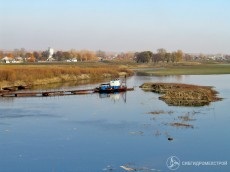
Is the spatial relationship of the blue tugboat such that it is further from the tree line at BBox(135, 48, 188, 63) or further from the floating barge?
the tree line at BBox(135, 48, 188, 63)

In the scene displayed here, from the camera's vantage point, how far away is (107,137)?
2088 centimetres

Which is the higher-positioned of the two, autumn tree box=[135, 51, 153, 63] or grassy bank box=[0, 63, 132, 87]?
autumn tree box=[135, 51, 153, 63]

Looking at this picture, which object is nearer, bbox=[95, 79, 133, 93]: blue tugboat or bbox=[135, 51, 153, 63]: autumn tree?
bbox=[95, 79, 133, 93]: blue tugboat

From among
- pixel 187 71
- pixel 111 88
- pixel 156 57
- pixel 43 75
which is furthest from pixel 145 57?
pixel 111 88

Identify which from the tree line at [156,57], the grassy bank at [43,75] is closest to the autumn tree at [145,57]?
the tree line at [156,57]

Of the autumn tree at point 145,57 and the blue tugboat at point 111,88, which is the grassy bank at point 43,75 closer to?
the blue tugboat at point 111,88

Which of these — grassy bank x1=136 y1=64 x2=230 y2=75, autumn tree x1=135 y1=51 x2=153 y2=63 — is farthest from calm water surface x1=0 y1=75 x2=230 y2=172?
autumn tree x1=135 y1=51 x2=153 y2=63

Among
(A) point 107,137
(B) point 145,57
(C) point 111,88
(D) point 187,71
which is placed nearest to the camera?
(A) point 107,137

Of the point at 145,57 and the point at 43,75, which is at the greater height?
the point at 145,57

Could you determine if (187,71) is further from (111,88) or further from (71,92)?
(71,92)

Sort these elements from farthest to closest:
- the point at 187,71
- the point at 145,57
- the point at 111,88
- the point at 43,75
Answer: the point at 145,57
the point at 187,71
the point at 43,75
the point at 111,88

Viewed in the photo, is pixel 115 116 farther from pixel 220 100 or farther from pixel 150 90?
pixel 150 90

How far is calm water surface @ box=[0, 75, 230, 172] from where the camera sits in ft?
53.7

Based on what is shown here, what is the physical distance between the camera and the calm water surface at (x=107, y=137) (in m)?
16.4
